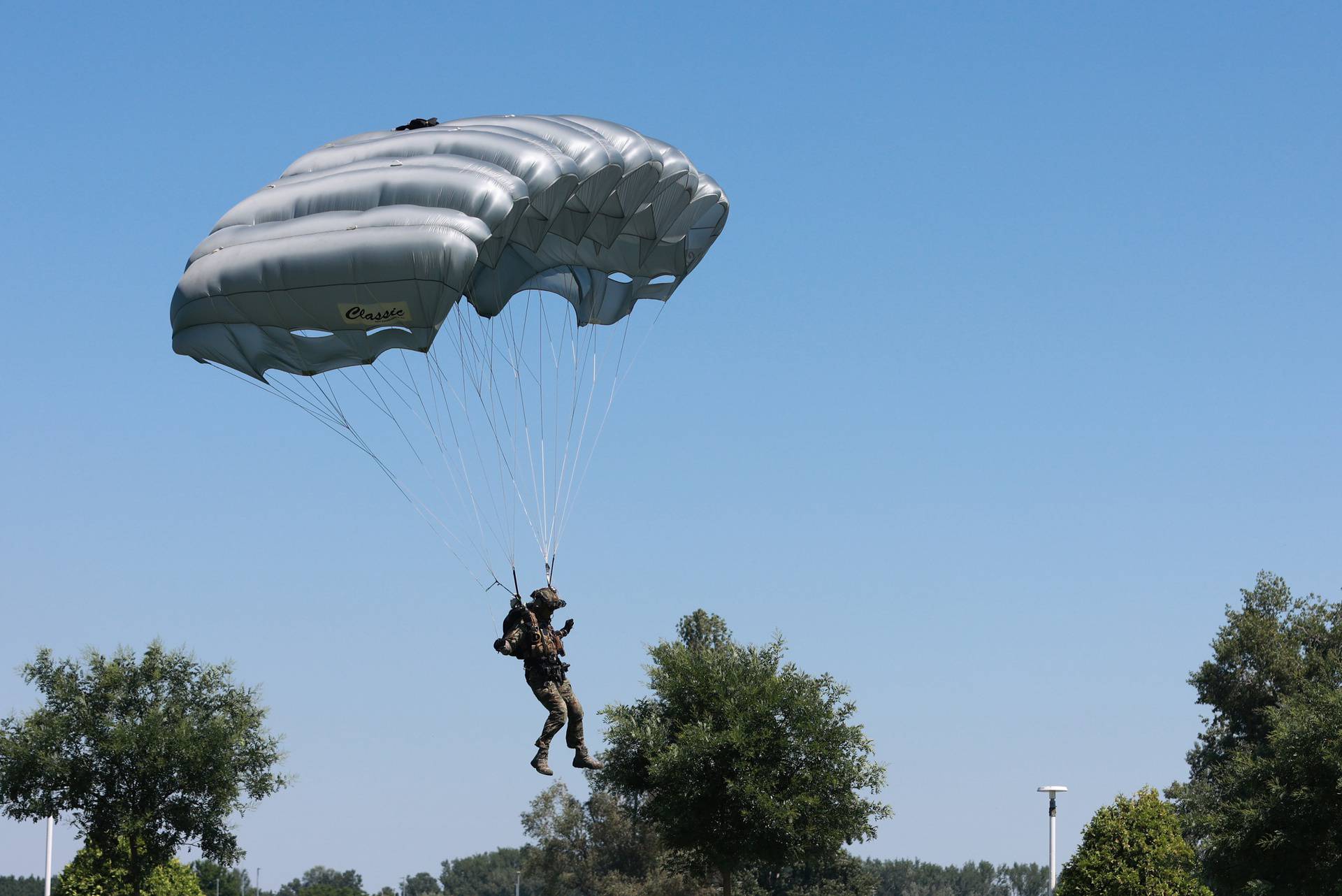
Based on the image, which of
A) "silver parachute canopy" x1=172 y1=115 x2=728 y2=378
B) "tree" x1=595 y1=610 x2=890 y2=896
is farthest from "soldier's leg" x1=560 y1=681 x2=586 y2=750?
"tree" x1=595 y1=610 x2=890 y2=896

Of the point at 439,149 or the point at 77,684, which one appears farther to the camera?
the point at 77,684

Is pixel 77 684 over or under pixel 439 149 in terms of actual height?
under

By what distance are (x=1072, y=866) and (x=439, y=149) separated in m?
22.2

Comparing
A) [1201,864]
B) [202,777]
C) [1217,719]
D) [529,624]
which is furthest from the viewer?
[1217,719]

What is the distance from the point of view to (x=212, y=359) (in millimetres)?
25250

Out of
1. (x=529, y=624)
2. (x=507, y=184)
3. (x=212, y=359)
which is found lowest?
(x=529, y=624)

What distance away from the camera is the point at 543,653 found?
2441 centimetres

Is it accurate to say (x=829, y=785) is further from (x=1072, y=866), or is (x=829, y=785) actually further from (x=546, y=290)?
(x=546, y=290)

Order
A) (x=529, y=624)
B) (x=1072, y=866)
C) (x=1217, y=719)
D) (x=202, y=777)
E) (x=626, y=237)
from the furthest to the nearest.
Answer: (x=1217, y=719)
(x=202, y=777)
(x=1072, y=866)
(x=626, y=237)
(x=529, y=624)

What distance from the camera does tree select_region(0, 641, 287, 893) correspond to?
43.8 m

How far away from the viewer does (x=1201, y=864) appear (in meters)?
41.3

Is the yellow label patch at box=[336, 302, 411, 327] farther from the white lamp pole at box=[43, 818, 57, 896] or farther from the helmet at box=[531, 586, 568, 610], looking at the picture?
the white lamp pole at box=[43, 818, 57, 896]

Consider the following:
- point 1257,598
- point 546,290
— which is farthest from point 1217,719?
point 546,290

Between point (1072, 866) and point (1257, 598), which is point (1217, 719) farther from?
point (1072, 866)
